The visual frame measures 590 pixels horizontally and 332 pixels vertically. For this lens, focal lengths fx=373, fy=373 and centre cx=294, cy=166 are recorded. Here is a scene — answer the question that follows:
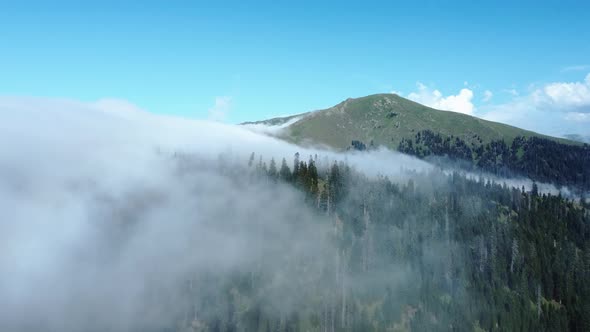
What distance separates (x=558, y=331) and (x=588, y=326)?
15.1 metres

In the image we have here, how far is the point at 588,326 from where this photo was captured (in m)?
197

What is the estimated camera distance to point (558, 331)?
199m
